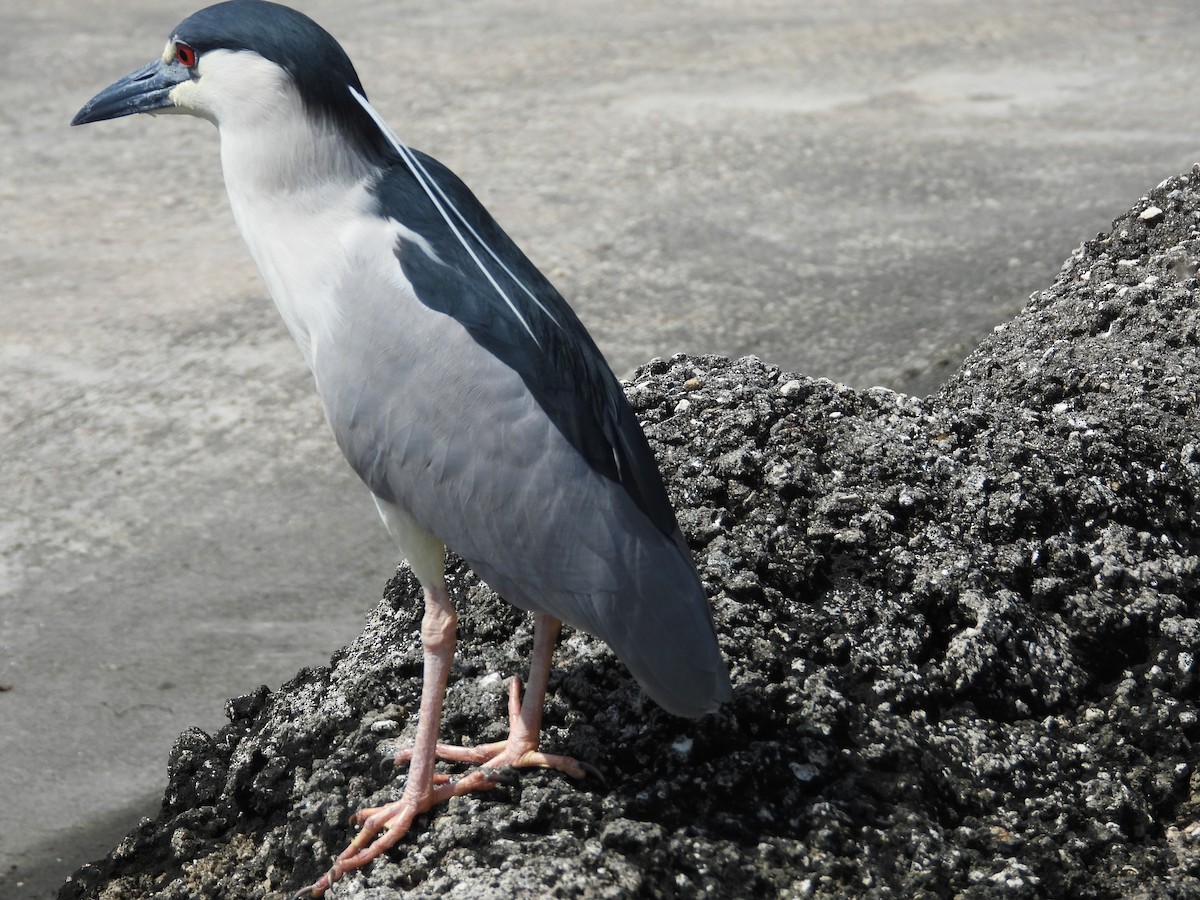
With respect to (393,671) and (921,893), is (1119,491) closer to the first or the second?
(921,893)

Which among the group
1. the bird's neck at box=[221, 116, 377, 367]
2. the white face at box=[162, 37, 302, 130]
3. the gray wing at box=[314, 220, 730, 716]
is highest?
the white face at box=[162, 37, 302, 130]

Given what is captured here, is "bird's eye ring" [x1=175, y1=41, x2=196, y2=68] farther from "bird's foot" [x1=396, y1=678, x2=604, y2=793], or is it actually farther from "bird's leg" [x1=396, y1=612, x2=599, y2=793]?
"bird's foot" [x1=396, y1=678, x2=604, y2=793]

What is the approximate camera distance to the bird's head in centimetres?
239

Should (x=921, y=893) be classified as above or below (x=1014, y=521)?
below

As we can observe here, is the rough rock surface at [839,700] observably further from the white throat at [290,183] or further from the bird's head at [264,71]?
the bird's head at [264,71]

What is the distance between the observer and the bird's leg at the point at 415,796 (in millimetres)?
2361

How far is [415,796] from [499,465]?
60 cm

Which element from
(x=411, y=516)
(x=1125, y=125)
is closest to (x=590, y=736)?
(x=411, y=516)

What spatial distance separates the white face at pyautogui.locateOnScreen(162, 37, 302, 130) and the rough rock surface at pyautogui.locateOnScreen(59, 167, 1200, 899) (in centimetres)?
112

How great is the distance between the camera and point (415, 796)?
2400 mm

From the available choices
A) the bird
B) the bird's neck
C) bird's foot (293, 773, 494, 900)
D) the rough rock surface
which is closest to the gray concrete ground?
the rough rock surface

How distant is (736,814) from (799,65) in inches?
281

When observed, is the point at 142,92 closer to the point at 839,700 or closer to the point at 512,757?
the point at 512,757

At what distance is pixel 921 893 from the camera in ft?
7.36
